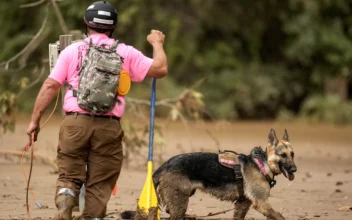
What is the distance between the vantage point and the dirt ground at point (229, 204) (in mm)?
9656

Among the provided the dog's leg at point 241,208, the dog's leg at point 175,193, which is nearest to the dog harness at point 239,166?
the dog's leg at point 241,208

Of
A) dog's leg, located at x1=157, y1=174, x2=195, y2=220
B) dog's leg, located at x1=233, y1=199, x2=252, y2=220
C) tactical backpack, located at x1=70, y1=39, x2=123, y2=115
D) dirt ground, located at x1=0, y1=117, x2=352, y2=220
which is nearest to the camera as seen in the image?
tactical backpack, located at x1=70, y1=39, x2=123, y2=115

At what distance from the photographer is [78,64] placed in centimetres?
701

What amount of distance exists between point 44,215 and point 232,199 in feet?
6.82

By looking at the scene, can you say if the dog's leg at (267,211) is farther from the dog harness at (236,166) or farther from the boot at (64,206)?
the boot at (64,206)

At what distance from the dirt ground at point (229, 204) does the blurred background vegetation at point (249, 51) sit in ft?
15.9

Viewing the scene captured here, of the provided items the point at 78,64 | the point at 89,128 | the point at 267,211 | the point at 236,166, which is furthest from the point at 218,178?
the point at 78,64

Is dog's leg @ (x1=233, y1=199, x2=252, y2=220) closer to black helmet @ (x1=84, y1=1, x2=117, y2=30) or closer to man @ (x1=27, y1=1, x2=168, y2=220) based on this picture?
man @ (x1=27, y1=1, x2=168, y2=220)

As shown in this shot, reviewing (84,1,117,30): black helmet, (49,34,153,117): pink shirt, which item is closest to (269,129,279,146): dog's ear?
(49,34,153,117): pink shirt

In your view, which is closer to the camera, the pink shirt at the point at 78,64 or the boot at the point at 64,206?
the boot at the point at 64,206

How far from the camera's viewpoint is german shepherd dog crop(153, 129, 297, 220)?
830cm

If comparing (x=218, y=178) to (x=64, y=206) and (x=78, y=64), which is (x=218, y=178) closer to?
(x=64, y=206)

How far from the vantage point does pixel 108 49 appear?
278 inches

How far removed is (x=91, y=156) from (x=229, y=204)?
3749 millimetres
